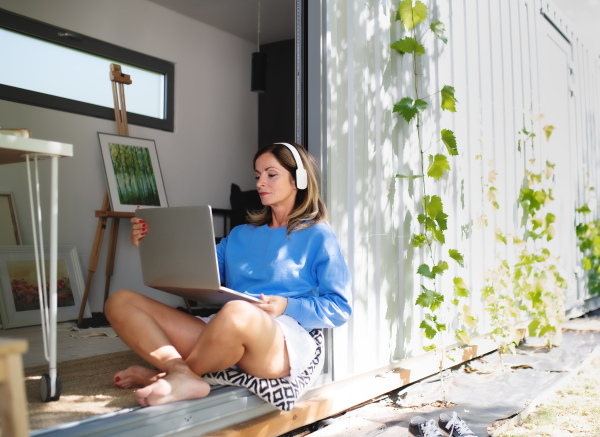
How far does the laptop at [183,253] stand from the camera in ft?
5.65

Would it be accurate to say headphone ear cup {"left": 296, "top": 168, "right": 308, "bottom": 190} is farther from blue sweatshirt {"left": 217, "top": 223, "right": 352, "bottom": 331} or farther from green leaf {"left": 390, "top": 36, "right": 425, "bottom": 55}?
green leaf {"left": 390, "top": 36, "right": 425, "bottom": 55}

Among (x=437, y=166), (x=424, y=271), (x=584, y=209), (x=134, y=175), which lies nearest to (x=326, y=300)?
(x=424, y=271)

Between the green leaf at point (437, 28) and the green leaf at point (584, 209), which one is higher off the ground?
the green leaf at point (437, 28)

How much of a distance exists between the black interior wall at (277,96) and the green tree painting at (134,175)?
1661 mm

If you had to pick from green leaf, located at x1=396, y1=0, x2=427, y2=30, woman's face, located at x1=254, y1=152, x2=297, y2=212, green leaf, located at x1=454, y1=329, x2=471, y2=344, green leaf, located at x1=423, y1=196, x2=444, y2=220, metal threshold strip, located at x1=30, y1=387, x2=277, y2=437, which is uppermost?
green leaf, located at x1=396, y1=0, x2=427, y2=30

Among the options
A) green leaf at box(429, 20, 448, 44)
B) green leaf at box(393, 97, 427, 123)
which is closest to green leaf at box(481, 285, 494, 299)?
green leaf at box(393, 97, 427, 123)

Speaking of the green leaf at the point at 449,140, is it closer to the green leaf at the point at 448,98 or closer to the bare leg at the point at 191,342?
the green leaf at the point at 448,98

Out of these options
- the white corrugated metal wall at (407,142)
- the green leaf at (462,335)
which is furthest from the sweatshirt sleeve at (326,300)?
the green leaf at (462,335)

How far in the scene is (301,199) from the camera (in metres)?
2.22

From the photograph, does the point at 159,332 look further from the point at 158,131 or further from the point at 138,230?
the point at 158,131

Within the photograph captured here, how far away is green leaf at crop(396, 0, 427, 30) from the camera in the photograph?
8.93 feet

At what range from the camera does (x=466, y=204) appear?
139 inches

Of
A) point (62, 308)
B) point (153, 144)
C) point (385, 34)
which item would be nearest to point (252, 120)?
point (153, 144)

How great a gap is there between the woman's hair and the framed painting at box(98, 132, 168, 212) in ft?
6.50
